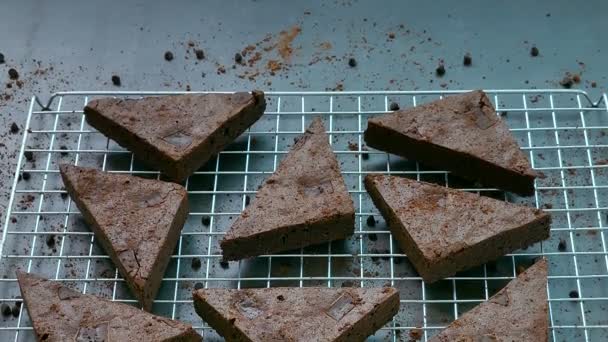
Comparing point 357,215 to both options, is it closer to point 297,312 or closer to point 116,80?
point 297,312

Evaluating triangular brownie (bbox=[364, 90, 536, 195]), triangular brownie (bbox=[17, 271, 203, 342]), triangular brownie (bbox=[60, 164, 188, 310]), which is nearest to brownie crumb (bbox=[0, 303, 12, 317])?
triangular brownie (bbox=[17, 271, 203, 342])

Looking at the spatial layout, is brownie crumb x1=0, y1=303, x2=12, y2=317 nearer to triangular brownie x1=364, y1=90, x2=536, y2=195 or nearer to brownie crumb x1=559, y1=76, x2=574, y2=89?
triangular brownie x1=364, y1=90, x2=536, y2=195

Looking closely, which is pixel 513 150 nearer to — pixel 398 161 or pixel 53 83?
pixel 398 161

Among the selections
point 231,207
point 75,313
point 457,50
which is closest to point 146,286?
point 75,313

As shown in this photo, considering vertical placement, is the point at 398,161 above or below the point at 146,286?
above

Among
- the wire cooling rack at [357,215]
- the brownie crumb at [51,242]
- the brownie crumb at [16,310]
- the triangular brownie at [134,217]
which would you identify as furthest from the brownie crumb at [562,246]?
the brownie crumb at [16,310]

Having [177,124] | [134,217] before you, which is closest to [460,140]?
[177,124]
